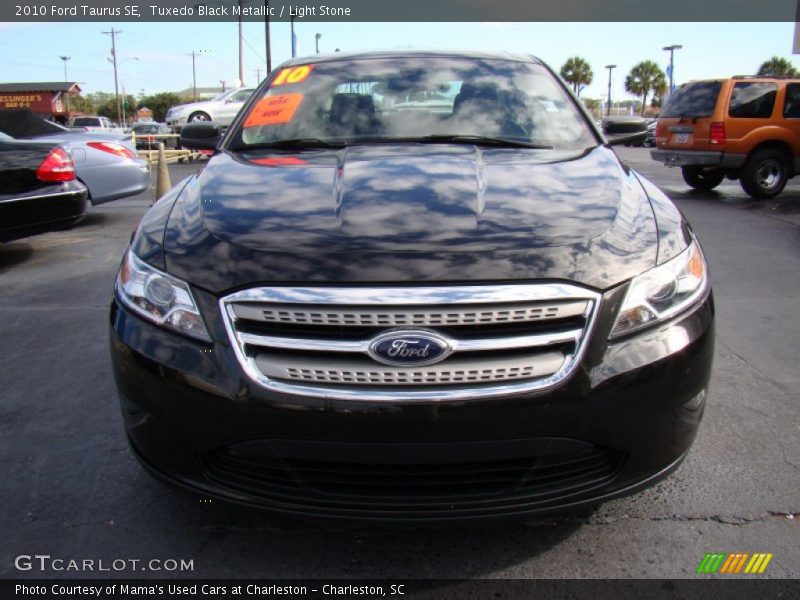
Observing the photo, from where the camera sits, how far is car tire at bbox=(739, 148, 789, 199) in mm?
11352

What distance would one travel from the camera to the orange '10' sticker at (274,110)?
340cm

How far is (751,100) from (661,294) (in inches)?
429

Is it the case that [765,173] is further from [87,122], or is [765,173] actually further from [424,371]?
[87,122]

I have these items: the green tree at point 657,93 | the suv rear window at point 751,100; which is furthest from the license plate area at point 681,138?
the green tree at point 657,93

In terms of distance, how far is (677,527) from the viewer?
239 centimetres

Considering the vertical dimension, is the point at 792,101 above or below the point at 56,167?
above

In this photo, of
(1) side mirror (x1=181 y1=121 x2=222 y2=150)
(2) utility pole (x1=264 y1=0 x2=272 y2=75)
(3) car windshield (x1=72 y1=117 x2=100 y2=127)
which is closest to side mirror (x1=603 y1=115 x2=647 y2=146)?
(1) side mirror (x1=181 y1=121 x2=222 y2=150)

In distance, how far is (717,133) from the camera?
11.2 m

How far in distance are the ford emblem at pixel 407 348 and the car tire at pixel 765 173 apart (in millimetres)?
11088

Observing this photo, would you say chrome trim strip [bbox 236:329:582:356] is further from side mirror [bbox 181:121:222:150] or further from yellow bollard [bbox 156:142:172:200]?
yellow bollard [bbox 156:142:172:200]

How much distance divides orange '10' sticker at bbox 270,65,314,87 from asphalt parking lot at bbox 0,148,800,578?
1.78 meters

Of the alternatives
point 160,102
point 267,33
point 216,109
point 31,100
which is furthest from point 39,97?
point 216,109

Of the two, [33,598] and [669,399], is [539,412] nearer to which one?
[669,399]

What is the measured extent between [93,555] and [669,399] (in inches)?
71.7
